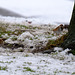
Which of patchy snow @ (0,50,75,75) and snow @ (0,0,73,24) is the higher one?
snow @ (0,0,73,24)

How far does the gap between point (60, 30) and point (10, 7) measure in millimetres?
10730

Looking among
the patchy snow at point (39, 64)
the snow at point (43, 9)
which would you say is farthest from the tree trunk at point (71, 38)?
the snow at point (43, 9)

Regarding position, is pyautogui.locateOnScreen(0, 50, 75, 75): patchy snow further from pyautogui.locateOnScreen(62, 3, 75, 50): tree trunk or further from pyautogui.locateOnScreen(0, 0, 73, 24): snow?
pyautogui.locateOnScreen(0, 0, 73, 24): snow

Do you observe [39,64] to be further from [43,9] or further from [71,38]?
[43,9]

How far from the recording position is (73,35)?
7.70m

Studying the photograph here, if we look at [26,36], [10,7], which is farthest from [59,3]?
[26,36]

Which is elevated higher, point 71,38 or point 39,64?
point 71,38

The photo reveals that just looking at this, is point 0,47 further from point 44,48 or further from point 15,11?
point 15,11

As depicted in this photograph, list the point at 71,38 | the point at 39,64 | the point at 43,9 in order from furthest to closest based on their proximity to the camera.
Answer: the point at 43,9
the point at 71,38
the point at 39,64

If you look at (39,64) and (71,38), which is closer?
(39,64)

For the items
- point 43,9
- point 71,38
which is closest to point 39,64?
point 71,38

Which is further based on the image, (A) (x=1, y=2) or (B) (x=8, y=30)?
(A) (x=1, y=2)

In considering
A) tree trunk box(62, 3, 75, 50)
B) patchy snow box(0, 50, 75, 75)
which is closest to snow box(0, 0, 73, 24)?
tree trunk box(62, 3, 75, 50)

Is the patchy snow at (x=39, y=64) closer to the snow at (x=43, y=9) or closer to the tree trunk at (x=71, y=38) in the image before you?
the tree trunk at (x=71, y=38)
